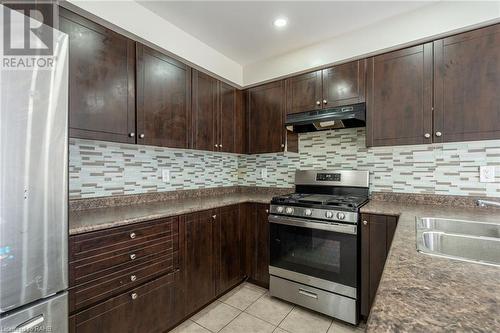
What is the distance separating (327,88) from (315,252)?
154 cm

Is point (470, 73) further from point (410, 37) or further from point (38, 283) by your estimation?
point (38, 283)

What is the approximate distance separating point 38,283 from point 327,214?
1.80m

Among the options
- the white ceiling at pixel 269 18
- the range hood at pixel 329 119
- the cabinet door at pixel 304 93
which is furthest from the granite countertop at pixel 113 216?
the white ceiling at pixel 269 18

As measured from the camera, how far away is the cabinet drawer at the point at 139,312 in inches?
50.9

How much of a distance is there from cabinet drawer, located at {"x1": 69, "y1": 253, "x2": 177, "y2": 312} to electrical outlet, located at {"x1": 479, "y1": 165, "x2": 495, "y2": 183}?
8.14 feet

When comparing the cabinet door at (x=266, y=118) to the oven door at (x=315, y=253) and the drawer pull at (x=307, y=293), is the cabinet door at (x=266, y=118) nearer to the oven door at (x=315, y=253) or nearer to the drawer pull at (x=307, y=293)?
the oven door at (x=315, y=253)

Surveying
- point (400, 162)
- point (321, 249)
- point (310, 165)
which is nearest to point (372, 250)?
point (321, 249)

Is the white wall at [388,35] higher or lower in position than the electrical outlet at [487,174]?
higher

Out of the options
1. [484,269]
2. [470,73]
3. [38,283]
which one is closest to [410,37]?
[470,73]

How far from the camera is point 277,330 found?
1809 mm

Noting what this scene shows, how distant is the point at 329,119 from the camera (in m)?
2.12

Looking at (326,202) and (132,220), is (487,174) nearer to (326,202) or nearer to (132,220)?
(326,202)

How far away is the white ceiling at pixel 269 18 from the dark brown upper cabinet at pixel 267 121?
47cm

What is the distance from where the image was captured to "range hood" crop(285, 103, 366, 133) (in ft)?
6.75
